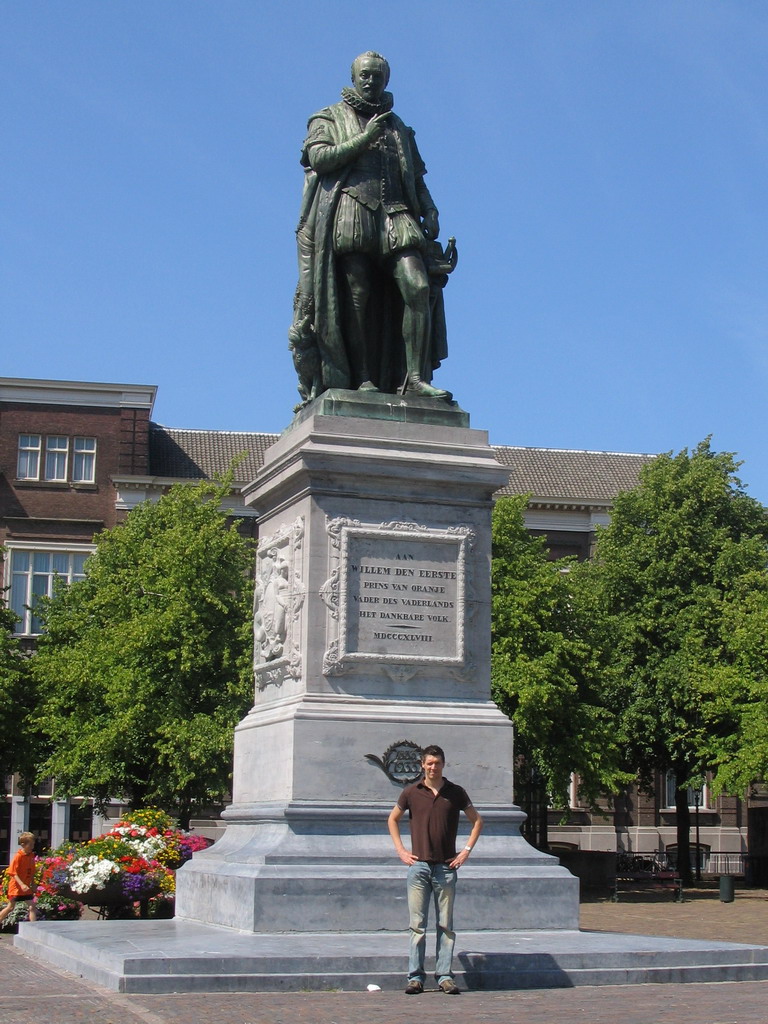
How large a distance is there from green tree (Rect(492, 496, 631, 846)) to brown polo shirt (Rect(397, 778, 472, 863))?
27.1 meters

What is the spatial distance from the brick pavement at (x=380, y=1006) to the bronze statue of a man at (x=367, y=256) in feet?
20.9

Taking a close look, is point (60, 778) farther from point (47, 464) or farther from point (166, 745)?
point (47, 464)

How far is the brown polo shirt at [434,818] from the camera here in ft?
35.9

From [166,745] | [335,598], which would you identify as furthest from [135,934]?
[166,745]

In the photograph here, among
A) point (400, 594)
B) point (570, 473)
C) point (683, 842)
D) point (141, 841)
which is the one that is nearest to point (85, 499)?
point (570, 473)

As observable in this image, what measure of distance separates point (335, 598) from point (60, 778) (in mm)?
28934

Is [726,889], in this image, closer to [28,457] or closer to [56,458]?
[56,458]

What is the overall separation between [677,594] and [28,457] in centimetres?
2492

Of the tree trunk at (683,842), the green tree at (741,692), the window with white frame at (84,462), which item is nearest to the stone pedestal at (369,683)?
the green tree at (741,692)

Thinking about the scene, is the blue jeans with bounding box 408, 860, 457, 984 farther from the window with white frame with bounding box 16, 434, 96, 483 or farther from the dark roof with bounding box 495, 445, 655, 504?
the dark roof with bounding box 495, 445, 655, 504

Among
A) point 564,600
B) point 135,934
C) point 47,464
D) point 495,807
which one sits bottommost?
point 135,934

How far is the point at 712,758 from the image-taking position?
146 feet

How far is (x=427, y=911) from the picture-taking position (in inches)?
425

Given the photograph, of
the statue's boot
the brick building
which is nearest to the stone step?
the statue's boot
